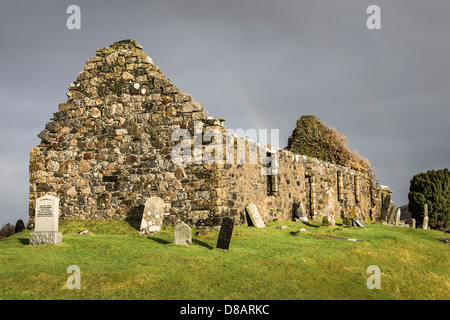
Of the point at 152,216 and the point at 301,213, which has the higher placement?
the point at 152,216

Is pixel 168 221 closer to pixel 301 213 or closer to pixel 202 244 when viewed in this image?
pixel 202 244

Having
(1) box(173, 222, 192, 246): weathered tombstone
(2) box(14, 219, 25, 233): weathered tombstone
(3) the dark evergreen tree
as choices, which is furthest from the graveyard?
(3) the dark evergreen tree

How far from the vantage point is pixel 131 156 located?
13.6 m

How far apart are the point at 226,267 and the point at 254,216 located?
18.2ft

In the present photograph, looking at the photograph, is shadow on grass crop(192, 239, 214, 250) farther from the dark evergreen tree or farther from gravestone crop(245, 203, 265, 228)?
the dark evergreen tree

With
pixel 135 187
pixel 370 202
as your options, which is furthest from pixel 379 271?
pixel 370 202

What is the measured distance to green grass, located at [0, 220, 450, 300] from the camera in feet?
21.7

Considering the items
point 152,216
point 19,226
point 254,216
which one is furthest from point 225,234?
point 19,226

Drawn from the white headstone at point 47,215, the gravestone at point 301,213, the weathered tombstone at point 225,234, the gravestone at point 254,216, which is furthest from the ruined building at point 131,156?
the white headstone at point 47,215

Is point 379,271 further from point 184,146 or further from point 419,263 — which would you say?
point 184,146

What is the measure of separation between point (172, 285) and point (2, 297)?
2.65m

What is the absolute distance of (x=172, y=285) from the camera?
680cm

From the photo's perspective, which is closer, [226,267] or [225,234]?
[226,267]

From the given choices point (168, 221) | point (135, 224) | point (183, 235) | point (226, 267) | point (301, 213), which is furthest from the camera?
point (301, 213)
